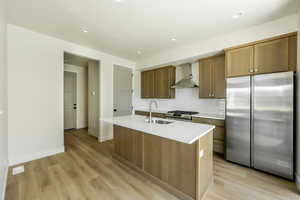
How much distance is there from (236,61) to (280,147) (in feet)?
5.42

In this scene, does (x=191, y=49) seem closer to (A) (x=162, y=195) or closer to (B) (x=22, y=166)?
(A) (x=162, y=195)

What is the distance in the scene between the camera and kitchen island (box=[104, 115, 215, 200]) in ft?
4.96

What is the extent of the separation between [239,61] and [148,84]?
2782 mm

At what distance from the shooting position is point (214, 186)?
1.88 m

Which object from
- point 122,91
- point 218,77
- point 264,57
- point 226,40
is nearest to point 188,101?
point 218,77

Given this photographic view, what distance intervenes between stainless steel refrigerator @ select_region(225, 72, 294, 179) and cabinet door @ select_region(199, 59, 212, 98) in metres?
0.66

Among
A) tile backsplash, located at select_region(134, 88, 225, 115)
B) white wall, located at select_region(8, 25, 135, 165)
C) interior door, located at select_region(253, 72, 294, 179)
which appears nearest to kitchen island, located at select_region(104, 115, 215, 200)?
interior door, located at select_region(253, 72, 294, 179)

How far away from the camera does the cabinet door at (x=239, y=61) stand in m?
2.37

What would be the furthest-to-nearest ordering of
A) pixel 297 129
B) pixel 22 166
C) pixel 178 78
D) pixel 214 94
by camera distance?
pixel 178 78 < pixel 214 94 < pixel 22 166 < pixel 297 129

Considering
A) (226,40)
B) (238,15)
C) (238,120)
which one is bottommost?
(238,120)

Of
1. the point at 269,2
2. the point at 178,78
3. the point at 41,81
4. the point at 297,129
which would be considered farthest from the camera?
the point at 178,78

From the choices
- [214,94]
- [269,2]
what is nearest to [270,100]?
[214,94]

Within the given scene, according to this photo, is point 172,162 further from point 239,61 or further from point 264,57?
point 264,57

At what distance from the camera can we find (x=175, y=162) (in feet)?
5.57
